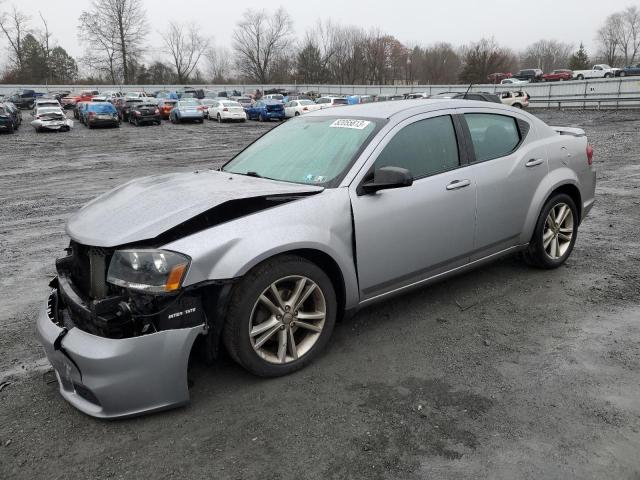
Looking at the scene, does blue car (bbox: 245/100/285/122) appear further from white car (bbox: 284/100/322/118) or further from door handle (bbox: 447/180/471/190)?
door handle (bbox: 447/180/471/190)

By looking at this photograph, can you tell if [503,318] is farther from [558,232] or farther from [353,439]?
[353,439]

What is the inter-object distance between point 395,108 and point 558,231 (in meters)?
2.18

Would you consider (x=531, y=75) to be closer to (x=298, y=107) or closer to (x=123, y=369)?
(x=298, y=107)

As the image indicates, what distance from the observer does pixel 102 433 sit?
2795 mm

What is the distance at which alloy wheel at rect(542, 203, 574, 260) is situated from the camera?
193 inches

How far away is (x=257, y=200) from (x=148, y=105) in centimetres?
3260

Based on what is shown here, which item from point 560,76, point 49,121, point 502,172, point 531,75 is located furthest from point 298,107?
point 531,75

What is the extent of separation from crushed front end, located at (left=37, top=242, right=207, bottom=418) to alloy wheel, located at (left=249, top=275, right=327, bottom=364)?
0.39 metres

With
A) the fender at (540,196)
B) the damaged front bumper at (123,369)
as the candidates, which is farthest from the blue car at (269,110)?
the damaged front bumper at (123,369)

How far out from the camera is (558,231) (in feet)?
16.4

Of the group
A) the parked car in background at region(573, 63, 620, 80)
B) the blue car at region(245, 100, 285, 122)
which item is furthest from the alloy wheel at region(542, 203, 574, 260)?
the parked car in background at region(573, 63, 620, 80)

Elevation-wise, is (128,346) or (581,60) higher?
(581,60)

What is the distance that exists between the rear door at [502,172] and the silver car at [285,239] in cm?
2

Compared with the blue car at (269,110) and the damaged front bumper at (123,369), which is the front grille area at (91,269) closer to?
the damaged front bumper at (123,369)
